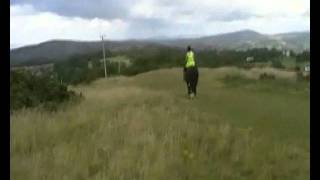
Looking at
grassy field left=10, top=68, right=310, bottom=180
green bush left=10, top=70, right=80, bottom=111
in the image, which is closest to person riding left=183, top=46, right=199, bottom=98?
green bush left=10, top=70, right=80, bottom=111

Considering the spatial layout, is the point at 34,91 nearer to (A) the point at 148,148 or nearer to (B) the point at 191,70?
(B) the point at 191,70

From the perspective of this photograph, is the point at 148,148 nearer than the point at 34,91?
Yes

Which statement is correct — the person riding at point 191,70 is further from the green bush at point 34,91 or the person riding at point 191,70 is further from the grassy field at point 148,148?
the grassy field at point 148,148

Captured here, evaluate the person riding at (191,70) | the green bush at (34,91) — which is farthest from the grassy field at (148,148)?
the person riding at (191,70)

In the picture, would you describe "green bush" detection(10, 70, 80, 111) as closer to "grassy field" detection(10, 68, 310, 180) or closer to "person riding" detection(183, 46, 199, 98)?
"grassy field" detection(10, 68, 310, 180)

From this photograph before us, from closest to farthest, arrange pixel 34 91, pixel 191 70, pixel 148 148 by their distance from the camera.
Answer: pixel 148 148 < pixel 34 91 < pixel 191 70

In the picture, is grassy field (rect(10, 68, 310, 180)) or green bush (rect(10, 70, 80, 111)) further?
green bush (rect(10, 70, 80, 111))

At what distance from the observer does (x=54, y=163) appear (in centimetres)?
764

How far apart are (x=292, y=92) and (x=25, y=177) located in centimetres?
2140

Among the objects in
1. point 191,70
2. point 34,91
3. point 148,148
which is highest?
point 191,70

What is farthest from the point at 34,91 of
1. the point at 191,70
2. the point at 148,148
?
the point at 148,148

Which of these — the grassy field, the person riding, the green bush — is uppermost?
the person riding
